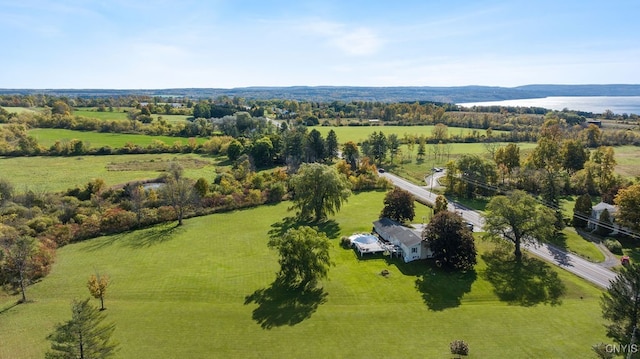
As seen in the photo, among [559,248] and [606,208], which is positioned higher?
[606,208]

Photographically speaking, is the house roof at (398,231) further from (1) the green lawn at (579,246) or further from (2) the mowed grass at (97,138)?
(2) the mowed grass at (97,138)

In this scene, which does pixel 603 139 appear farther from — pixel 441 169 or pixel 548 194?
pixel 548 194

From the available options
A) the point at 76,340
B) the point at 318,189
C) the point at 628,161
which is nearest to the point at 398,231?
the point at 318,189

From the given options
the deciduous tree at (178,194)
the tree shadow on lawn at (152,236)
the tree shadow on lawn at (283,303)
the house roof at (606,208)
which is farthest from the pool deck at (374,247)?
the house roof at (606,208)

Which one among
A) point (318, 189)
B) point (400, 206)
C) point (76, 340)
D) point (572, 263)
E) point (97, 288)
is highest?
point (318, 189)

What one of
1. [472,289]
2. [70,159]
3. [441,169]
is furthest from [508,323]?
[70,159]

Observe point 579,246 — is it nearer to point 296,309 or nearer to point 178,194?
point 296,309
